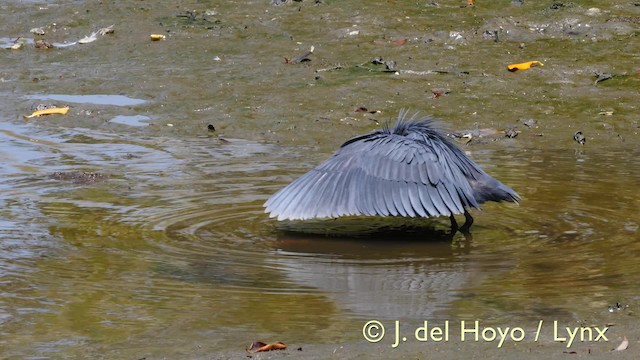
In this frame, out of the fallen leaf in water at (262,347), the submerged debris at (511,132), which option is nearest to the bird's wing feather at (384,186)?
the fallen leaf in water at (262,347)

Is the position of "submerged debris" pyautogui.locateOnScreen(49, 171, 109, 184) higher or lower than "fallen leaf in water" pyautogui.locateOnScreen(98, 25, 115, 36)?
lower

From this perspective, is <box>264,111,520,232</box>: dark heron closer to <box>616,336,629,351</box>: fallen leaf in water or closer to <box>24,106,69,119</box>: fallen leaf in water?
<box>616,336,629,351</box>: fallen leaf in water

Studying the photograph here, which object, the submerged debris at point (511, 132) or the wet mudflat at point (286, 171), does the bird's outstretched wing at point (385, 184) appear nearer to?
the wet mudflat at point (286, 171)

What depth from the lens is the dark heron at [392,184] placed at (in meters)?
7.24

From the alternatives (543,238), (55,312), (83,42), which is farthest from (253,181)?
(83,42)

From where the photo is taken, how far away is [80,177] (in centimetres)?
886

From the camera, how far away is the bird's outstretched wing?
7.23 meters

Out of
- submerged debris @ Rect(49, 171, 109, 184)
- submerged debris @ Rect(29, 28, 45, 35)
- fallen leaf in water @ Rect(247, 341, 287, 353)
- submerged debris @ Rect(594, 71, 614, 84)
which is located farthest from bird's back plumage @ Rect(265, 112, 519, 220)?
submerged debris @ Rect(29, 28, 45, 35)

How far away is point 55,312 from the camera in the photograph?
17.5ft

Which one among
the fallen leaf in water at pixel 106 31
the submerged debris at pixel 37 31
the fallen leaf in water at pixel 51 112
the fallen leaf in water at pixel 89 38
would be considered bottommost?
the fallen leaf in water at pixel 51 112

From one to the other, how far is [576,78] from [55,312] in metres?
7.80

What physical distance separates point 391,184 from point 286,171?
2.02 m

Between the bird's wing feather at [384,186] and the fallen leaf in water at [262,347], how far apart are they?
103 inches

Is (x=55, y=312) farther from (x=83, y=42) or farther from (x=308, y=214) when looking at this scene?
(x=83, y=42)
